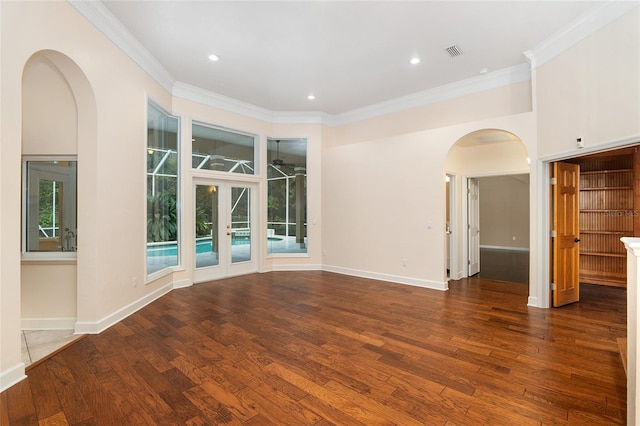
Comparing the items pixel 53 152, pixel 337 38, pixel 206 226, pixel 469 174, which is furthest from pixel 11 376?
pixel 469 174

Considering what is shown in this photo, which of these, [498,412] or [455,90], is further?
[455,90]

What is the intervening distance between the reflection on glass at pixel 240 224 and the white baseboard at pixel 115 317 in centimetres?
182

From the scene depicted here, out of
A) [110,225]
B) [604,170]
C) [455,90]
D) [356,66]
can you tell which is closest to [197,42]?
[356,66]

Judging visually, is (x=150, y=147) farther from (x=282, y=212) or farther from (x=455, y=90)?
(x=455, y=90)

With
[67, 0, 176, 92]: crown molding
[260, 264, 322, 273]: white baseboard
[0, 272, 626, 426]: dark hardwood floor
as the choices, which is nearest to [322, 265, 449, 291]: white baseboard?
[260, 264, 322, 273]: white baseboard

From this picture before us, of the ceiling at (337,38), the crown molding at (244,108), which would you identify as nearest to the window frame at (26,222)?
the ceiling at (337,38)

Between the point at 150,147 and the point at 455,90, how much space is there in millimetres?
5226

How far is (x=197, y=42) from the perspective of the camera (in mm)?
3938

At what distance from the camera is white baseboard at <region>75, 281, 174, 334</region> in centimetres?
337

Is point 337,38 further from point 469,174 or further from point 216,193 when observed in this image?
point 469,174

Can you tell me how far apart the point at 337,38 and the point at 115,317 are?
4528 mm

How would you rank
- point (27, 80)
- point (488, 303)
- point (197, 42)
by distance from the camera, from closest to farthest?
1. point (27, 80)
2. point (197, 42)
3. point (488, 303)

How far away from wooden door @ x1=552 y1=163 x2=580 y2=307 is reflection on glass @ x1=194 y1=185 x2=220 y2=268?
577 centimetres

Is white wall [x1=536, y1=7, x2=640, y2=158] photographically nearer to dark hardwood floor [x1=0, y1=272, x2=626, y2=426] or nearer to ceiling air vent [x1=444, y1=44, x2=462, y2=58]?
ceiling air vent [x1=444, y1=44, x2=462, y2=58]
